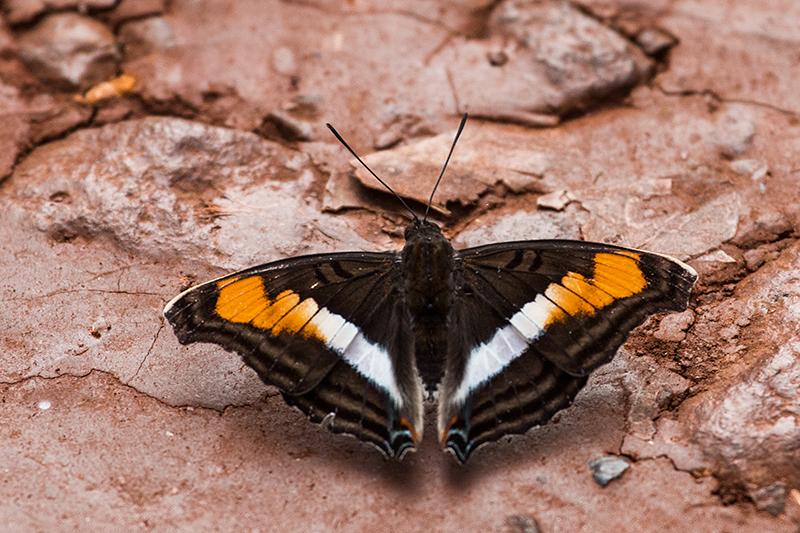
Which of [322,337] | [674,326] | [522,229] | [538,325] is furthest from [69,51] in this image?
[674,326]

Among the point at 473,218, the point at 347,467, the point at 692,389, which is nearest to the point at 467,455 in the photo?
the point at 347,467

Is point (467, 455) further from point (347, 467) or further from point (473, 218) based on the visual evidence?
point (473, 218)

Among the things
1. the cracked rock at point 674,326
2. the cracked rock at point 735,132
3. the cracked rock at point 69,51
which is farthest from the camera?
the cracked rock at point 69,51

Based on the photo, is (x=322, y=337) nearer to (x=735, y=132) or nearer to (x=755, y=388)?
(x=755, y=388)

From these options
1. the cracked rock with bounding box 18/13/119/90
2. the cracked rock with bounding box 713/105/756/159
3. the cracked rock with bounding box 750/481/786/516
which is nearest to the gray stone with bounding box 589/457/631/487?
the cracked rock with bounding box 750/481/786/516

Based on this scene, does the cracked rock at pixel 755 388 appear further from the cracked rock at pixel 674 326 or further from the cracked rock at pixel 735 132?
the cracked rock at pixel 735 132

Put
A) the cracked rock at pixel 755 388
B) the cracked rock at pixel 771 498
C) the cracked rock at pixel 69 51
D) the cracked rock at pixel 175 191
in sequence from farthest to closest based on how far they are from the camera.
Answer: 1. the cracked rock at pixel 69 51
2. the cracked rock at pixel 175 191
3. the cracked rock at pixel 755 388
4. the cracked rock at pixel 771 498

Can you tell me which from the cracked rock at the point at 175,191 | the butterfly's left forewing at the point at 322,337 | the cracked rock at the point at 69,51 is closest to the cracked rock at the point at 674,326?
the butterfly's left forewing at the point at 322,337
